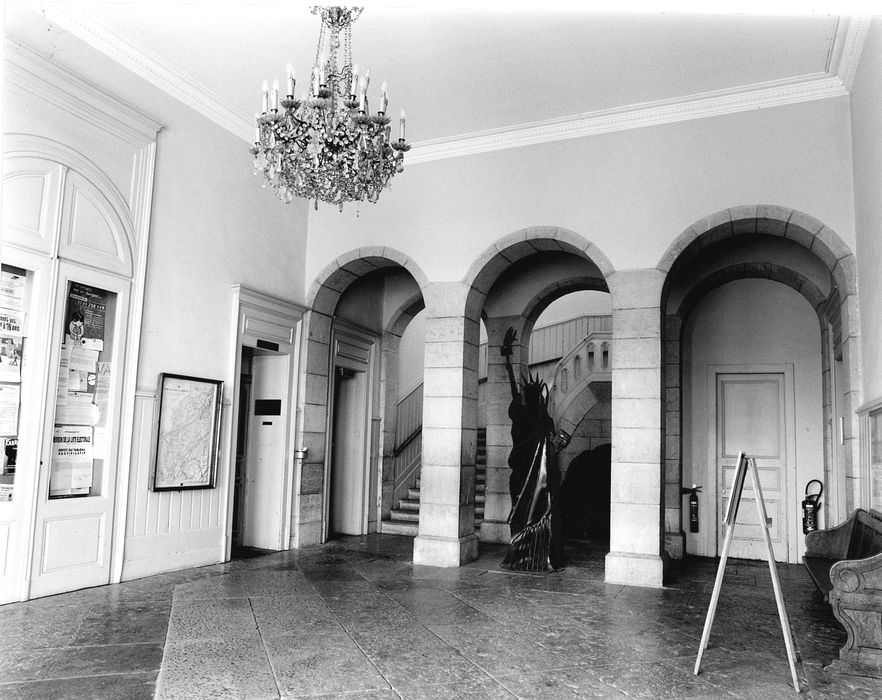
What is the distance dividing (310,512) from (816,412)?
6.24m

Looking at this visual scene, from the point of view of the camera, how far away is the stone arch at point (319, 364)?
8516 millimetres

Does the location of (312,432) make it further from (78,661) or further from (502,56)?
(502,56)

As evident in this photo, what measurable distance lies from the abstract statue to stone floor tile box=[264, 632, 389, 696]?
3.03 metres

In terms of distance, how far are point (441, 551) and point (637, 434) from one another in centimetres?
242

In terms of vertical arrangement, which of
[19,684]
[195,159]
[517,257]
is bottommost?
[19,684]

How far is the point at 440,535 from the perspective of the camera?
7.70m

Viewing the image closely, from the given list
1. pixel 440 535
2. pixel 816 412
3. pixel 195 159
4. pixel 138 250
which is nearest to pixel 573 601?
pixel 440 535

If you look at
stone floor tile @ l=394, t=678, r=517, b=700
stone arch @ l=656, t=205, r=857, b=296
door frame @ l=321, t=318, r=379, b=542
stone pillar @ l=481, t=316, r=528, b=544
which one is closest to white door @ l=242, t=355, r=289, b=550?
door frame @ l=321, t=318, r=379, b=542

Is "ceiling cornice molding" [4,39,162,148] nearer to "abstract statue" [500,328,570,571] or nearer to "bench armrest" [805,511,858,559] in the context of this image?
"abstract statue" [500,328,570,571]

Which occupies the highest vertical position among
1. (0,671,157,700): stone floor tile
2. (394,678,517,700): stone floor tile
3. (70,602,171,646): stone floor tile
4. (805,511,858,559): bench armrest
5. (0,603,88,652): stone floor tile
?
(805,511,858,559): bench armrest

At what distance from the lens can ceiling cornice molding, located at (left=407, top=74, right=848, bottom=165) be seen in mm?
6793

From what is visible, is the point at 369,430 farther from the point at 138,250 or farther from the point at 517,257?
the point at 138,250

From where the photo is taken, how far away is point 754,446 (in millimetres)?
8734

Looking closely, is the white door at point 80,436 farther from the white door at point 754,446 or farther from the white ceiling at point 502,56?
the white door at point 754,446
